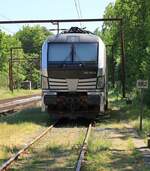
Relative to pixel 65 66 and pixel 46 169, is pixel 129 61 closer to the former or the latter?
pixel 65 66

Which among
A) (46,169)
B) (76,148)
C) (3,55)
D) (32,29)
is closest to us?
(46,169)

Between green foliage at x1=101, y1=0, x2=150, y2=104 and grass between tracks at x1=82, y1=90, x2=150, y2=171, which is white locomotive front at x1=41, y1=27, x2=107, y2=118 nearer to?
grass between tracks at x1=82, y1=90, x2=150, y2=171

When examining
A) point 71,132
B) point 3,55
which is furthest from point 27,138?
point 3,55

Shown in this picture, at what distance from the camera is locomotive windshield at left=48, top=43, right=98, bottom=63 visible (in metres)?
26.9

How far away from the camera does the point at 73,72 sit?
26.8 metres

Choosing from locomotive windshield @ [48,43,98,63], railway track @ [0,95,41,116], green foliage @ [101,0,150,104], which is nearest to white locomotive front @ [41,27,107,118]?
locomotive windshield @ [48,43,98,63]

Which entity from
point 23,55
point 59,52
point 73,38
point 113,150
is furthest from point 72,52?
point 23,55

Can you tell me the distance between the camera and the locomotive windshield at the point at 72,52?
26.9 meters

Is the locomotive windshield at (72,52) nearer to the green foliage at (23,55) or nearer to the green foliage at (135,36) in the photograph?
the green foliage at (135,36)

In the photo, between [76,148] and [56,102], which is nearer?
[76,148]

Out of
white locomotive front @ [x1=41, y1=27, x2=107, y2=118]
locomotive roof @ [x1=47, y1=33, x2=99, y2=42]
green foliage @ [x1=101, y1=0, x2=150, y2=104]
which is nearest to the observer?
white locomotive front @ [x1=41, y1=27, x2=107, y2=118]

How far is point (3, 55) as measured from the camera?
11281cm

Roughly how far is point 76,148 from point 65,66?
9.33 m

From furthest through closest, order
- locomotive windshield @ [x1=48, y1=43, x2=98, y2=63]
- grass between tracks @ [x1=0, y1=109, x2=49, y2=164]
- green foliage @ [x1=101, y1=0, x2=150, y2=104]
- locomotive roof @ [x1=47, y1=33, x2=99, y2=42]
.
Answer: green foliage @ [x1=101, y1=0, x2=150, y2=104] → locomotive roof @ [x1=47, y1=33, x2=99, y2=42] → locomotive windshield @ [x1=48, y1=43, x2=98, y2=63] → grass between tracks @ [x1=0, y1=109, x2=49, y2=164]
